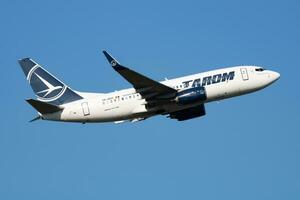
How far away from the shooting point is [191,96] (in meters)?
67.2

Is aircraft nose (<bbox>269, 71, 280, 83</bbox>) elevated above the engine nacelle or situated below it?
above

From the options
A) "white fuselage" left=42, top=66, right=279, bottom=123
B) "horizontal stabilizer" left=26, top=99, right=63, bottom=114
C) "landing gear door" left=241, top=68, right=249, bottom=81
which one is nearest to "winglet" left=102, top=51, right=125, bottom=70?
"white fuselage" left=42, top=66, right=279, bottom=123

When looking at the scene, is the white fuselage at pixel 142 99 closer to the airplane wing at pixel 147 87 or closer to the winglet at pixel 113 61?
the airplane wing at pixel 147 87

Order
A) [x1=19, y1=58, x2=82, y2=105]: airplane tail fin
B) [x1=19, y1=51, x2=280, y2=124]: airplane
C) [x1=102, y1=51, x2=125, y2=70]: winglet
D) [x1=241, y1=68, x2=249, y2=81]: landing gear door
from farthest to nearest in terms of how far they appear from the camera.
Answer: [x1=19, y1=58, x2=82, y2=105]: airplane tail fin, [x1=241, y1=68, x2=249, y2=81]: landing gear door, [x1=19, y1=51, x2=280, y2=124]: airplane, [x1=102, y1=51, x2=125, y2=70]: winglet

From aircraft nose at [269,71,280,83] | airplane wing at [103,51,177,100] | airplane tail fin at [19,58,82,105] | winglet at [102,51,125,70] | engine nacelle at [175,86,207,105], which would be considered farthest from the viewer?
airplane tail fin at [19,58,82,105]

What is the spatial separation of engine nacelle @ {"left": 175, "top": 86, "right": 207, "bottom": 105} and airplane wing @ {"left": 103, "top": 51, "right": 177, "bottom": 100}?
813 mm

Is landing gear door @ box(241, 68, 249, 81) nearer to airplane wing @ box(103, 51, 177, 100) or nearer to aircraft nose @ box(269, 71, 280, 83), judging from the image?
aircraft nose @ box(269, 71, 280, 83)

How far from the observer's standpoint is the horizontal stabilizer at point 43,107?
67.4 meters

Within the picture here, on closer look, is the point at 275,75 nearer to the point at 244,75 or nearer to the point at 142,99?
the point at 244,75

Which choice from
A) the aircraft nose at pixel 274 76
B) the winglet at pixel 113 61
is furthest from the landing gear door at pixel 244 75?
the winglet at pixel 113 61

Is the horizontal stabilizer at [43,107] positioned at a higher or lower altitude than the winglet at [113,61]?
lower

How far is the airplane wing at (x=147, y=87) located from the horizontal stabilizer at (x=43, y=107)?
8643 millimetres

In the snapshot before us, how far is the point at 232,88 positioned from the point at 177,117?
23.8ft

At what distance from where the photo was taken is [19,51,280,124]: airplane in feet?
222
